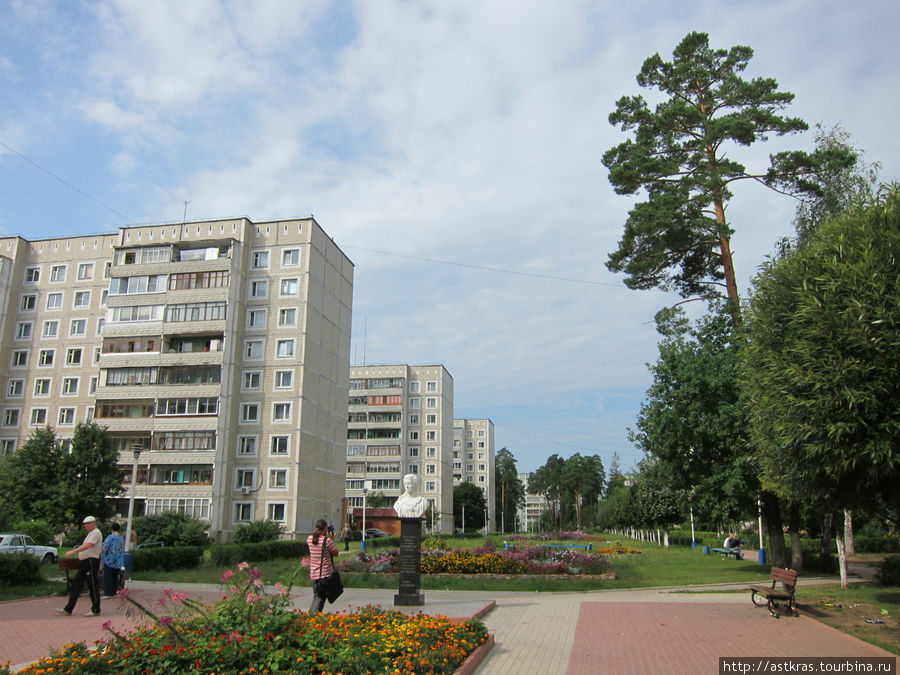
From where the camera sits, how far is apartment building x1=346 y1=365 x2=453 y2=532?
86562 millimetres

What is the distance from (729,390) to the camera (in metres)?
22.8

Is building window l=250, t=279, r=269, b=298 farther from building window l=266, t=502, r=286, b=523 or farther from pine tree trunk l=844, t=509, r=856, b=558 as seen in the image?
pine tree trunk l=844, t=509, r=856, b=558

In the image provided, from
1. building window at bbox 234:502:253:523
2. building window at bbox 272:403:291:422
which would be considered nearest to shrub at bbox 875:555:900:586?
building window at bbox 272:403:291:422

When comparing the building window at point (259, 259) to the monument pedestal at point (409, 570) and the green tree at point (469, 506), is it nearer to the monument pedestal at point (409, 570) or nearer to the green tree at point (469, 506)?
the monument pedestal at point (409, 570)

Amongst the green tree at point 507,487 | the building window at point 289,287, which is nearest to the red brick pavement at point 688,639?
the building window at point 289,287

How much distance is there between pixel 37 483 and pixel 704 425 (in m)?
→ 36.7

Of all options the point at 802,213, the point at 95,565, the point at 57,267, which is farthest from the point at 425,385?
the point at 95,565

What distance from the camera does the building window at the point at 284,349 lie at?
155 ft

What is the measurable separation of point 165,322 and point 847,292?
44.7 metres

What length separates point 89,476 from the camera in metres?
39.1

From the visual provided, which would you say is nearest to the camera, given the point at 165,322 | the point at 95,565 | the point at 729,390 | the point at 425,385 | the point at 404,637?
the point at 404,637

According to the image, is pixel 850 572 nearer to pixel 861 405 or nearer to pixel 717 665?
pixel 861 405

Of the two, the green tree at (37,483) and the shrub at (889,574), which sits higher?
the green tree at (37,483)

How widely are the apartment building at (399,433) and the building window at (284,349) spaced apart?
3923 cm
